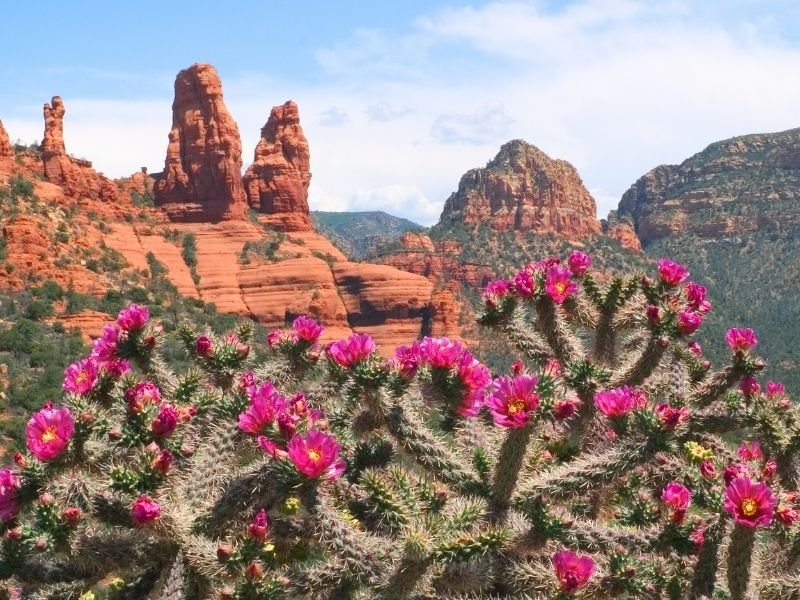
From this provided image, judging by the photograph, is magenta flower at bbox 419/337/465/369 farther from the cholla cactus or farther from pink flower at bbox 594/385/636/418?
pink flower at bbox 594/385/636/418

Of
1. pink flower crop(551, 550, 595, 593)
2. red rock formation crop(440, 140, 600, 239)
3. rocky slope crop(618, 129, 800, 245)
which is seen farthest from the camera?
rocky slope crop(618, 129, 800, 245)

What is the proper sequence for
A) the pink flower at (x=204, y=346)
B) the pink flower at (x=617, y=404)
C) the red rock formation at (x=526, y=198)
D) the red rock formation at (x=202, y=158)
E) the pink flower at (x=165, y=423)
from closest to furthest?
the pink flower at (x=165, y=423) < the pink flower at (x=617, y=404) < the pink flower at (x=204, y=346) < the red rock formation at (x=202, y=158) < the red rock formation at (x=526, y=198)

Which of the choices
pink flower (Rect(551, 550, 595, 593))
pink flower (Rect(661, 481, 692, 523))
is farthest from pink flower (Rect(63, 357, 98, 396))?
pink flower (Rect(661, 481, 692, 523))

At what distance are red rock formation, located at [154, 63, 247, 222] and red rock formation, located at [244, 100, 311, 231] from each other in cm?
340

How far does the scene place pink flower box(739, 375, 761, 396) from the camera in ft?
19.3

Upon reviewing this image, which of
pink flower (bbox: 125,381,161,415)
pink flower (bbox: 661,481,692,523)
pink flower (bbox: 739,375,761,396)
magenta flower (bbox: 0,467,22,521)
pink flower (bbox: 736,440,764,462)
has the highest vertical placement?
pink flower (bbox: 125,381,161,415)

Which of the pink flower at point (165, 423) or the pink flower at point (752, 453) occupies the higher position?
the pink flower at point (165, 423)

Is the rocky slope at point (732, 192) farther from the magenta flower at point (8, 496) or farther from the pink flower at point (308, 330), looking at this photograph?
the magenta flower at point (8, 496)

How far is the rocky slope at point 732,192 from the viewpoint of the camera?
124500 mm

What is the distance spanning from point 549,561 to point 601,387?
1.87 meters

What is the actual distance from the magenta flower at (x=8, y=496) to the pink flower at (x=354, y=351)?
177cm

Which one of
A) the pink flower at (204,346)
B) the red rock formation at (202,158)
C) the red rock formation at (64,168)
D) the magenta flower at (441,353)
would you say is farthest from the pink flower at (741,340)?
the red rock formation at (202,158)

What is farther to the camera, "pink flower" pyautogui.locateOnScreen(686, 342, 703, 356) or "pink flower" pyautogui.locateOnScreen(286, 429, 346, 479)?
"pink flower" pyautogui.locateOnScreen(686, 342, 703, 356)

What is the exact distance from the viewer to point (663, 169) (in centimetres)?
16538
